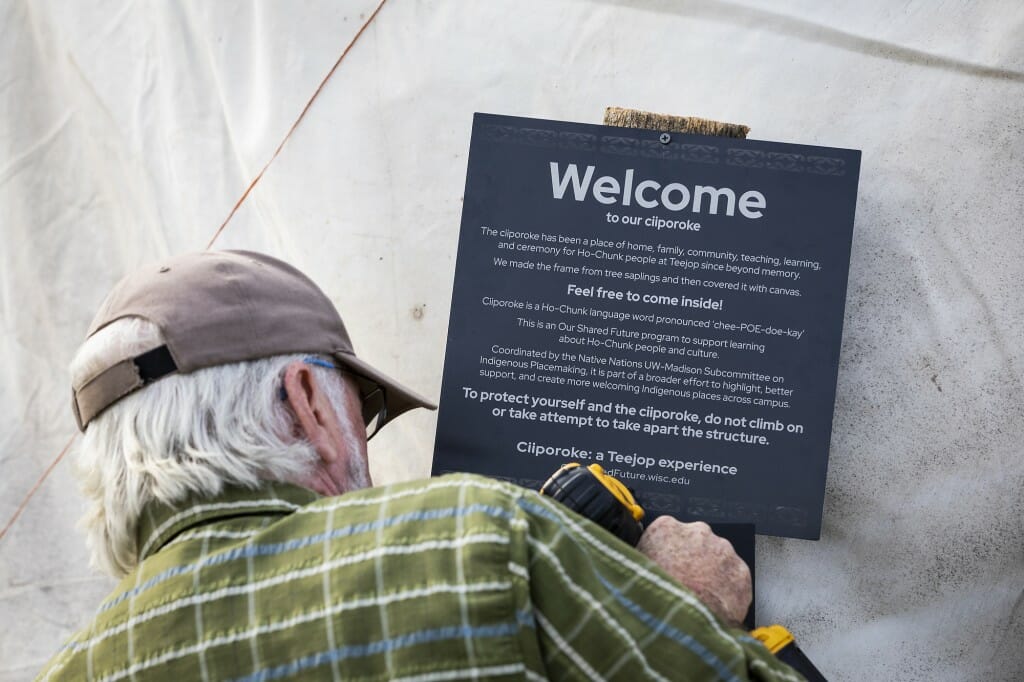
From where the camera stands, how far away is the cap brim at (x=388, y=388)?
59.2 inches

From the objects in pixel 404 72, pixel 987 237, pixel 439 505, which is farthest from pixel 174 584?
pixel 987 237

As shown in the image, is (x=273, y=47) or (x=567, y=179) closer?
(x=567, y=179)

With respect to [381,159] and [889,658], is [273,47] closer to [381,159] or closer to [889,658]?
[381,159]

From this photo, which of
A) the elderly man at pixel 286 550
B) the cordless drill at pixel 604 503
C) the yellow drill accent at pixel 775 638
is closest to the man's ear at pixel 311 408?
the elderly man at pixel 286 550

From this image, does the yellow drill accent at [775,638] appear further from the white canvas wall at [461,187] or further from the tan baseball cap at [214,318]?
the tan baseball cap at [214,318]

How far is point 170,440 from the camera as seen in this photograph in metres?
1.30

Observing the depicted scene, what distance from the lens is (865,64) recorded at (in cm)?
196

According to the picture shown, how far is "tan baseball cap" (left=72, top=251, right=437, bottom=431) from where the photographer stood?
4.35 feet

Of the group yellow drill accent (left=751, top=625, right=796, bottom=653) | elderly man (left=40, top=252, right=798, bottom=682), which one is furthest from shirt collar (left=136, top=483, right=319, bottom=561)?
yellow drill accent (left=751, top=625, right=796, bottom=653)

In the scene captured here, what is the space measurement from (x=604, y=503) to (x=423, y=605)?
0.48m

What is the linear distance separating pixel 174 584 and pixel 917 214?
1510 millimetres

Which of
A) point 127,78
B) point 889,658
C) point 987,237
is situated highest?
point 127,78

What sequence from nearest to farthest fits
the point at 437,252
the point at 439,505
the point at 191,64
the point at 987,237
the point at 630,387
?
the point at 439,505 → the point at 630,387 → the point at 987,237 → the point at 437,252 → the point at 191,64

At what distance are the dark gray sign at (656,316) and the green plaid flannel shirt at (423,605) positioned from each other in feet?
1.96
